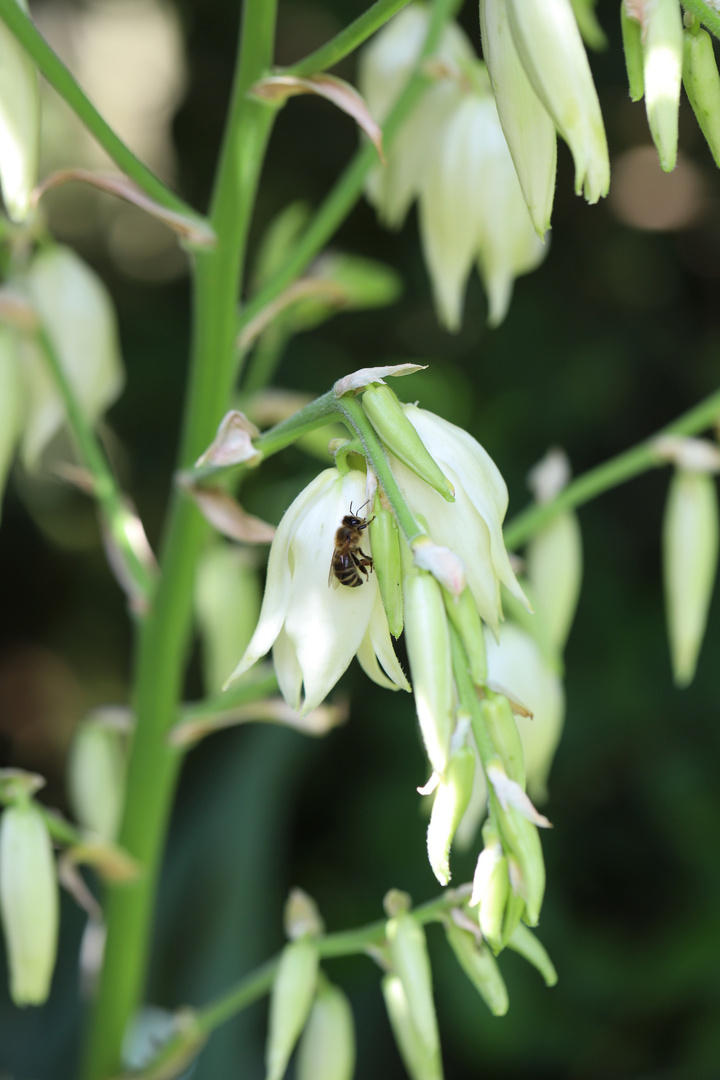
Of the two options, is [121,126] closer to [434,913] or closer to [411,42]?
[411,42]

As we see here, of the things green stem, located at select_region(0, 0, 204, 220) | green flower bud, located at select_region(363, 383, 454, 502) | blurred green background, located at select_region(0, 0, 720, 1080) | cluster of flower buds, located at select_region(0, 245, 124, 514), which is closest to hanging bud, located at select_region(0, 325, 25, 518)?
cluster of flower buds, located at select_region(0, 245, 124, 514)

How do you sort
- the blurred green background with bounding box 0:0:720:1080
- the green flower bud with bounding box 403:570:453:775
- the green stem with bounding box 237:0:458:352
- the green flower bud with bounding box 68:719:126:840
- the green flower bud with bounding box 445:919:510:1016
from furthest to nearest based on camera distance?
the blurred green background with bounding box 0:0:720:1080, the green flower bud with bounding box 68:719:126:840, the green stem with bounding box 237:0:458:352, the green flower bud with bounding box 445:919:510:1016, the green flower bud with bounding box 403:570:453:775

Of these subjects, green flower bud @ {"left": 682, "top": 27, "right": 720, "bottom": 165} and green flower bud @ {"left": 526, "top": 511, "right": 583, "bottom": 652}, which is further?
green flower bud @ {"left": 526, "top": 511, "right": 583, "bottom": 652}

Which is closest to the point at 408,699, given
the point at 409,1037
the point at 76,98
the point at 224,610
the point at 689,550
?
the point at 224,610

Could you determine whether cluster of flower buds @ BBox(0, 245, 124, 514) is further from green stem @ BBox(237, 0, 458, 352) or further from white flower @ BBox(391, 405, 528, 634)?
white flower @ BBox(391, 405, 528, 634)

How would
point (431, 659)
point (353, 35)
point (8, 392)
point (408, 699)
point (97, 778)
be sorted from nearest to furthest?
point (431, 659) → point (353, 35) → point (8, 392) → point (97, 778) → point (408, 699)

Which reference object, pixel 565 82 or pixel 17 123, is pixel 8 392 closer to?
→ pixel 17 123
